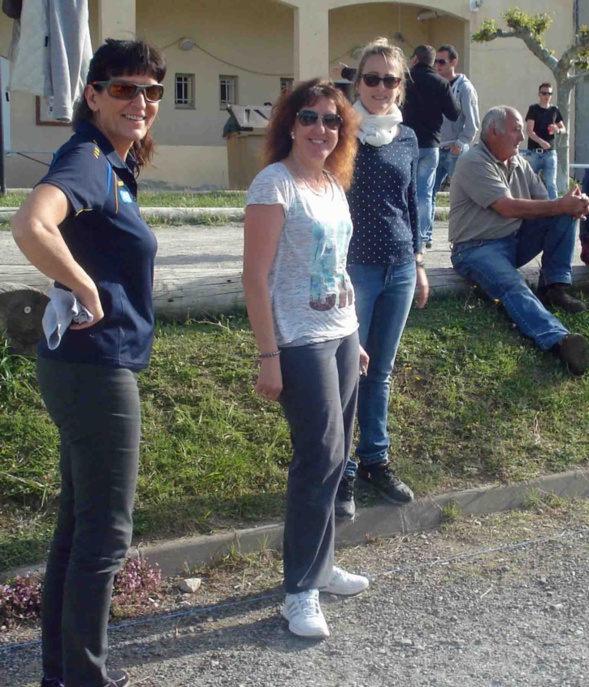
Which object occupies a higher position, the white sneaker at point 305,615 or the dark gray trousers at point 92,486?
the dark gray trousers at point 92,486

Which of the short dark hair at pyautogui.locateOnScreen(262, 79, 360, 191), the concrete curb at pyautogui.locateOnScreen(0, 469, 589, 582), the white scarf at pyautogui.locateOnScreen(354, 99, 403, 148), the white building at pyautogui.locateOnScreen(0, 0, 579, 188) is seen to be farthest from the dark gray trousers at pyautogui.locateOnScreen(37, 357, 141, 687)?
the white building at pyautogui.locateOnScreen(0, 0, 579, 188)

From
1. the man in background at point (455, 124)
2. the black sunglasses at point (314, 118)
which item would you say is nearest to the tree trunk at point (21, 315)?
the black sunglasses at point (314, 118)

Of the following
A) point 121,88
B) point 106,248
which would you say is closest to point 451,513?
point 106,248

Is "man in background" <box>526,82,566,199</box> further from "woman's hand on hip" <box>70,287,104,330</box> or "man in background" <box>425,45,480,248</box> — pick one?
"woman's hand on hip" <box>70,287,104,330</box>

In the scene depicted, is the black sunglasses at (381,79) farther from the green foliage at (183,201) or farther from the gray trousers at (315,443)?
the green foliage at (183,201)

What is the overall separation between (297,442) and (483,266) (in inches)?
120

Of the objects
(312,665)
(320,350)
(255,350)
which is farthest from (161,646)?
(255,350)

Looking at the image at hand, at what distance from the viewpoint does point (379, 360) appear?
14.7 ft

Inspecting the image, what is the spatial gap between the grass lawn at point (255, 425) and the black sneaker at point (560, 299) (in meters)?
0.16

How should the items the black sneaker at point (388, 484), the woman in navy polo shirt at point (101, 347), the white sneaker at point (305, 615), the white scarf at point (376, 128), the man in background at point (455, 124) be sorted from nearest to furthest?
1. the woman in navy polo shirt at point (101, 347)
2. the white sneaker at point (305, 615)
3. the white scarf at point (376, 128)
4. the black sneaker at point (388, 484)
5. the man in background at point (455, 124)

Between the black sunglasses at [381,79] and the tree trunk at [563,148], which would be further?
the tree trunk at [563,148]

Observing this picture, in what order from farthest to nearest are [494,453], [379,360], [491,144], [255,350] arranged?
1. [491,144]
2. [255,350]
3. [494,453]
4. [379,360]

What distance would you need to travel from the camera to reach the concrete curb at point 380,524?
4.12 metres

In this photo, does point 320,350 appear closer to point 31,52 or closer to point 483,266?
point 483,266
